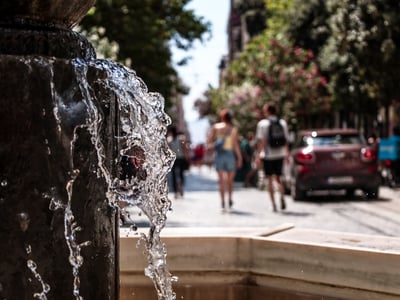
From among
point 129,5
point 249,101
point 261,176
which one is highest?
point 129,5

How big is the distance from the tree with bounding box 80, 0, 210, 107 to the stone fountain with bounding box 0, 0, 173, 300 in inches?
→ 675

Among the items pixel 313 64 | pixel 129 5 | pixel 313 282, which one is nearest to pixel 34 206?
pixel 313 282

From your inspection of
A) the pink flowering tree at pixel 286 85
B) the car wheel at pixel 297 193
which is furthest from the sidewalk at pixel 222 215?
the pink flowering tree at pixel 286 85

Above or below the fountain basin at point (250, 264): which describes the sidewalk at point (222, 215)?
below

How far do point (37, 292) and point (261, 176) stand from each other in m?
24.9

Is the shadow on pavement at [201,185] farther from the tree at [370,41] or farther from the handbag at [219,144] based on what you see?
the handbag at [219,144]

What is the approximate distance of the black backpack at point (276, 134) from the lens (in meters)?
14.6

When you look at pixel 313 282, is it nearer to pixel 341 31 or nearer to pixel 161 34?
pixel 341 31

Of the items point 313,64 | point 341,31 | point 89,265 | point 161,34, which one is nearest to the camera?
point 89,265

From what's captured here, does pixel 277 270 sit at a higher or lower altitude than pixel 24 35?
lower

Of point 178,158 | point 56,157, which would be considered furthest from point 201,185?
point 56,157

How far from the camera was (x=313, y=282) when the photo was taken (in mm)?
4582

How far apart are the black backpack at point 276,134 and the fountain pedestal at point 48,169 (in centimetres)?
1134

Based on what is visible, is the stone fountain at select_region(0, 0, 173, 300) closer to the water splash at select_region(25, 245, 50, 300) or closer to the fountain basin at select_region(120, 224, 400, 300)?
the water splash at select_region(25, 245, 50, 300)
